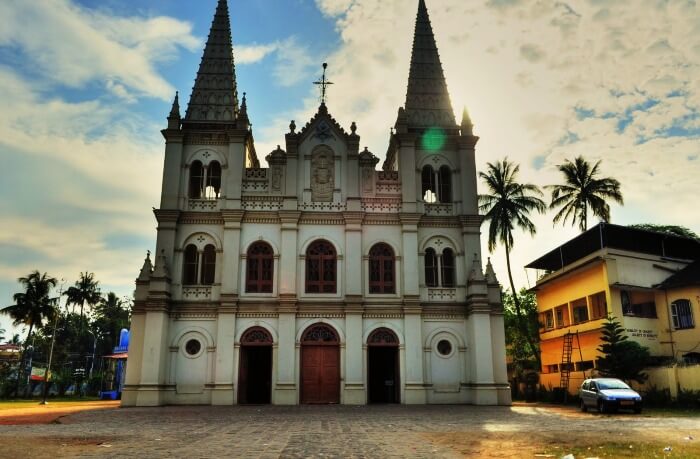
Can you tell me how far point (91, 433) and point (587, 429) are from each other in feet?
41.9

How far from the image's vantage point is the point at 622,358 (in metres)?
27.6

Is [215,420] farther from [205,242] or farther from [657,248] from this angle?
[657,248]

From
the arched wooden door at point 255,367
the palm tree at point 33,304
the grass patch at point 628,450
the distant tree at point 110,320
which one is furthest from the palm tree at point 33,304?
the grass patch at point 628,450

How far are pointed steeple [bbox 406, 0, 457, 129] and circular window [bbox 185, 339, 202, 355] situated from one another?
636 inches

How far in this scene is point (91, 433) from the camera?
14.7 meters

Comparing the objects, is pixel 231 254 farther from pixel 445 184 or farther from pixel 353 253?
pixel 445 184

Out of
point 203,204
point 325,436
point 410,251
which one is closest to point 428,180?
point 410,251

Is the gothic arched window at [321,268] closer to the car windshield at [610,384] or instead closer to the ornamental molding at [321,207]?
the ornamental molding at [321,207]

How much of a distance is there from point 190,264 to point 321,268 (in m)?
6.68

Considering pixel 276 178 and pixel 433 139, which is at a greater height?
pixel 433 139

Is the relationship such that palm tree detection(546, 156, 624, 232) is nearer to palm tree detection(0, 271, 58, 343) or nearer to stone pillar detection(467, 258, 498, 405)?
stone pillar detection(467, 258, 498, 405)

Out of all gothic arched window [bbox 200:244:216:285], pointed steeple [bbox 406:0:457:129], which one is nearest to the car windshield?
pointed steeple [bbox 406:0:457:129]

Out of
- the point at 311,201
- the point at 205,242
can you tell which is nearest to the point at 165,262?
the point at 205,242

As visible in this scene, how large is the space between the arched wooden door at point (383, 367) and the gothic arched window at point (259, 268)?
231 inches
